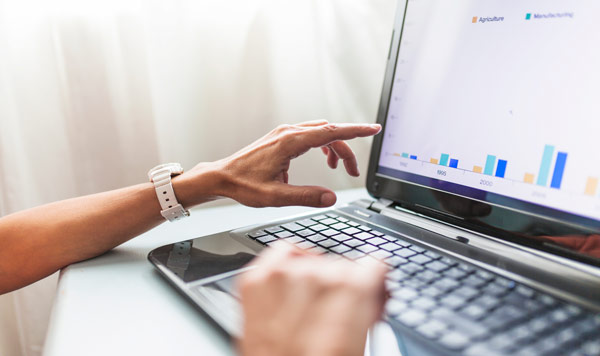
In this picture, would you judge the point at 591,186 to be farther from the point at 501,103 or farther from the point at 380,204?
the point at 380,204

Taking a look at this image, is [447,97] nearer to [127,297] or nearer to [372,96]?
[372,96]

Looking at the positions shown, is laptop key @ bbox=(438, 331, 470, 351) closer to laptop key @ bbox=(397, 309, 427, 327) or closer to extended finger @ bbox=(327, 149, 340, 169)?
laptop key @ bbox=(397, 309, 427, 327)

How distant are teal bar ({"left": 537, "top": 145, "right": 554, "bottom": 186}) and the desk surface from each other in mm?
400

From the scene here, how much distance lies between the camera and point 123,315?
41 cm

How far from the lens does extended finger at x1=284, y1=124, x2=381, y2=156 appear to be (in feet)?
1.87

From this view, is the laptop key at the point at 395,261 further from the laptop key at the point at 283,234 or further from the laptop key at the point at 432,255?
the laptop key at the point at 283,234

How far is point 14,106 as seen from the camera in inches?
28.5

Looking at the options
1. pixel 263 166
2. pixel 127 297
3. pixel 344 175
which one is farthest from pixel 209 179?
pixel 344 175

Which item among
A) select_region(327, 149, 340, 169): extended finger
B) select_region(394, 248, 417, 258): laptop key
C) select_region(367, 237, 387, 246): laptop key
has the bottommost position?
select_region(367, 237, 387, 246): laptop key

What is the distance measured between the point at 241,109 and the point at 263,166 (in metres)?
0.33

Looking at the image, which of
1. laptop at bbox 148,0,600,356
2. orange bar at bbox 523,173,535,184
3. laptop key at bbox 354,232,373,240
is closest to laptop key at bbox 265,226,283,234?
laptop at bbox 148,0,600,356

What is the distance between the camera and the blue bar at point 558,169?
48 centimetres

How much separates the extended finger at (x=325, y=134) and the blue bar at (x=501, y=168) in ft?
0.52

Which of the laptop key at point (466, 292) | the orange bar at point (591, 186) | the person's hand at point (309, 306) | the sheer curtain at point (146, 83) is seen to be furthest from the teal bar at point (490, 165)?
the sheer curtain at point (146, 83)
